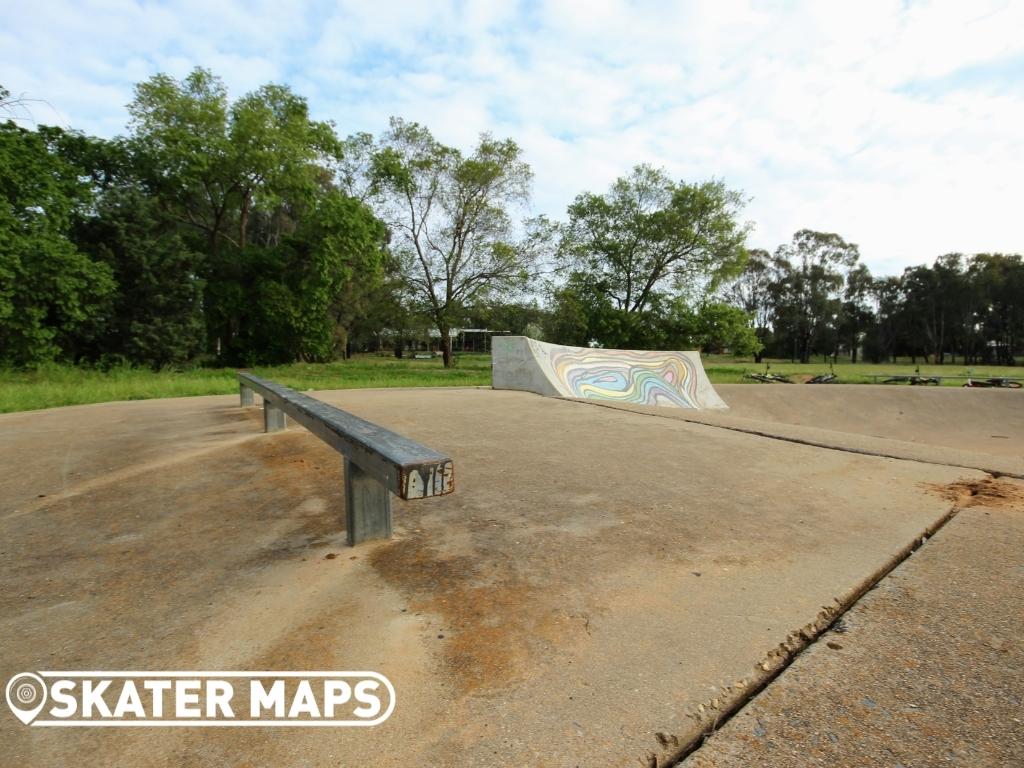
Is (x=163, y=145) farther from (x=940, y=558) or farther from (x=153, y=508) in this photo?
(x=940, y=558)

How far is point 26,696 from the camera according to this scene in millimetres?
1528

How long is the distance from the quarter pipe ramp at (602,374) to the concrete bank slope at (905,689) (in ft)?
32.0

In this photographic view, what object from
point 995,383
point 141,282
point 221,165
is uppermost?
point 221,165

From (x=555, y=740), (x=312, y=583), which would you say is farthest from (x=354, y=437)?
(x=555, y=740)

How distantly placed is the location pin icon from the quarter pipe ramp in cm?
1045

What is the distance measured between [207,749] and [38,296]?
18665mm

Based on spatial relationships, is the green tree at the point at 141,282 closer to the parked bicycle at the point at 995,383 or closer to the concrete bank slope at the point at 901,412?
the concrete bank slope at the point at 901,412

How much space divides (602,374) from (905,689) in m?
13.2

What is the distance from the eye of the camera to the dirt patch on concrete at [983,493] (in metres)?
3.20

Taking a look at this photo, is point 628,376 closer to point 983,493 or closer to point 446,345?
point 983,493

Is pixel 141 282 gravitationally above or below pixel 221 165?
below

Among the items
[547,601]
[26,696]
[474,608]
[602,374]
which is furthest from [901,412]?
[26,696]

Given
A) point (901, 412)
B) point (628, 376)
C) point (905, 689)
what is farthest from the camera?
point (628, 376)

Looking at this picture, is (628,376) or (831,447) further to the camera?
(628,376)
